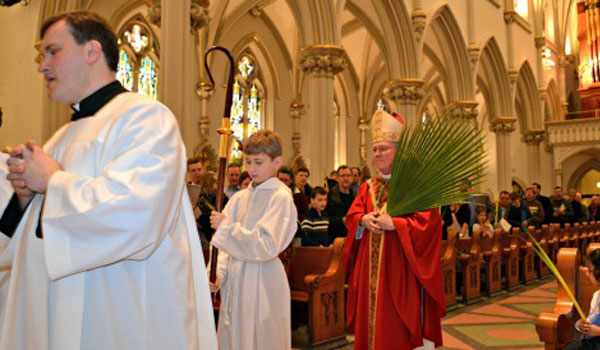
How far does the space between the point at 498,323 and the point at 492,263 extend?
2.49 metres

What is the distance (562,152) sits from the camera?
24.8 meters

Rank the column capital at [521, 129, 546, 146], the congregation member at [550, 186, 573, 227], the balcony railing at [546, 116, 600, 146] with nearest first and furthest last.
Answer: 1. the congregation member at [550, 186, 573, 227]
2. the balcony railing at [546, 116, 600, 146]
3. the column capital at [521, 129, 546, 146]

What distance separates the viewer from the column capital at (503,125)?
21.0 m

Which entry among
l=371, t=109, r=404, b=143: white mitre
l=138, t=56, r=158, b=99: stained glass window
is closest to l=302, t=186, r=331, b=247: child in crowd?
l=371, t=109, r=404, b=143: white mitre

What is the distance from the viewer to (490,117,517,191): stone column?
20.6 metres

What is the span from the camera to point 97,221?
4.92 ft

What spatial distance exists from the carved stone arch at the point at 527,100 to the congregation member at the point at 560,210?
11.0 meters

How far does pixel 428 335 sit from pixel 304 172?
15.2 ft

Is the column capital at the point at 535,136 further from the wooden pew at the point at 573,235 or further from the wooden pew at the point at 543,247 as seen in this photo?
the wooden pew at the point at 543,247

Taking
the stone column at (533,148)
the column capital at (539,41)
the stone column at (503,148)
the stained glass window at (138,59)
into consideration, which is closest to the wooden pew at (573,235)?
the stone column at (503,148)

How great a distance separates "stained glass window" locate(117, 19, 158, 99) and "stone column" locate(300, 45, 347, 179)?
6301 mm

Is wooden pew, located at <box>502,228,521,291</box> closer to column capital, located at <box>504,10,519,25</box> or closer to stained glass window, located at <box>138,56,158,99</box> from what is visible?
stained glass window, located at <box>138,56,158,99</box>

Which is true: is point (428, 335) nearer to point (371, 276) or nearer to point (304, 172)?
point (371, 276)

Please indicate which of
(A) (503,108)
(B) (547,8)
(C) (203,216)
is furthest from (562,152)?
(C) (203,216)
